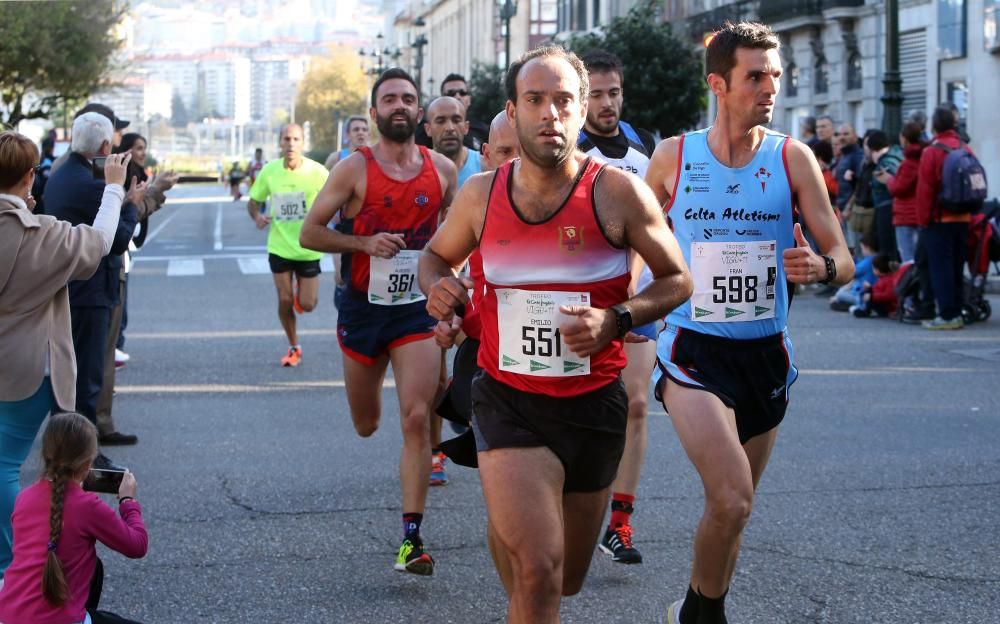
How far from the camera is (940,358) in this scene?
1323 cm

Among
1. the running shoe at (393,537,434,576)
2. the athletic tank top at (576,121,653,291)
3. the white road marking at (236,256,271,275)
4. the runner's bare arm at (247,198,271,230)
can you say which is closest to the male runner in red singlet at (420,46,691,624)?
the running shoe at (393,537,434,576)

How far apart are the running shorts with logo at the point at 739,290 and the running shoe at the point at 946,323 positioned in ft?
33.8

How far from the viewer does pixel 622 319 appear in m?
4.49

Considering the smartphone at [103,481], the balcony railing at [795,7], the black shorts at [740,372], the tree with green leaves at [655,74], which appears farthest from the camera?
the balcony railing at [795,7]

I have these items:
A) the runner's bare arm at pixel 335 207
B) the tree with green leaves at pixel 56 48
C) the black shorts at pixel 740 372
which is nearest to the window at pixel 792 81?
the tree with green leaves at pixel 56 48

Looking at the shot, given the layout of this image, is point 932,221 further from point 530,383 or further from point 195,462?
point 530,383

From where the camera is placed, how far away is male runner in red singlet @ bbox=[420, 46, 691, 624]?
4598mm

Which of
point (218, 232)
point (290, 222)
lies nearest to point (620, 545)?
point (290, 222)

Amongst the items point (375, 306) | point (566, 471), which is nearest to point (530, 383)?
point (566, 471)

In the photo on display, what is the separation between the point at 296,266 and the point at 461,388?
7634mm

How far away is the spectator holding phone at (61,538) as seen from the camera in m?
4.71

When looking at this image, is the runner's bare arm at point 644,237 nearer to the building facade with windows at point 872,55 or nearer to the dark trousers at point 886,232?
the dark trousers at point 886,232

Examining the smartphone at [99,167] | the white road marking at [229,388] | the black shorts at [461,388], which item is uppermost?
the smartphone at [99,167]

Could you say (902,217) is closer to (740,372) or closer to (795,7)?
(740,372)
